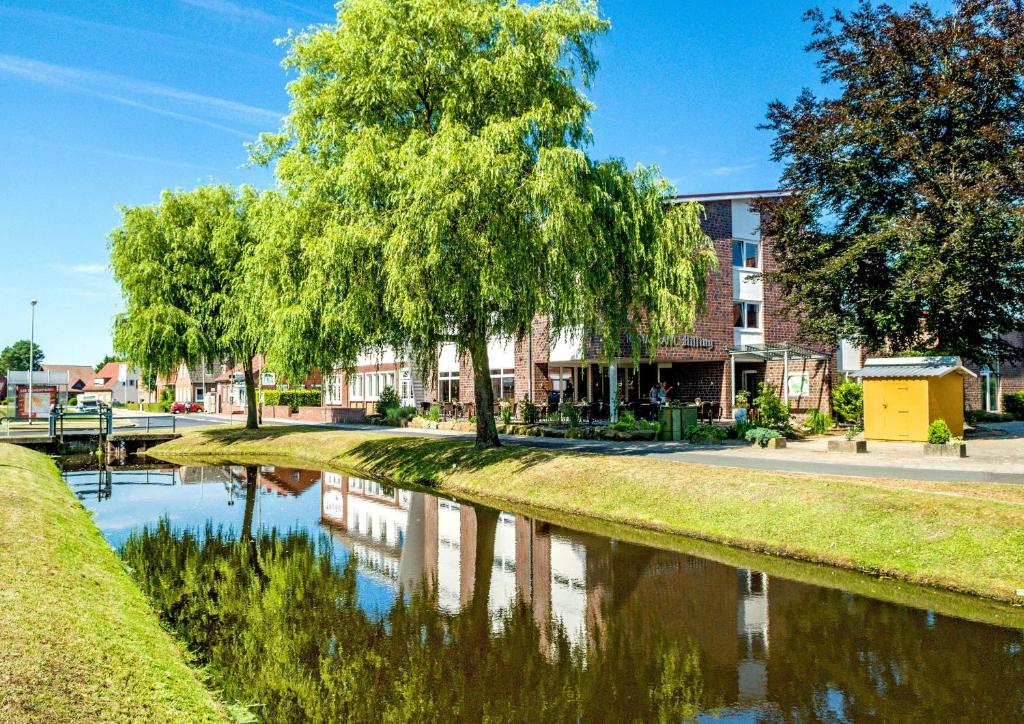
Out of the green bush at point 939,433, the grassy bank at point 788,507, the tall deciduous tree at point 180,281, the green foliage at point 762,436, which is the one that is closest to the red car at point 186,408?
the tall deciduous tree at point 180,281

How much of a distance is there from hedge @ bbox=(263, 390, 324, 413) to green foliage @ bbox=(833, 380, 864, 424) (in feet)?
112

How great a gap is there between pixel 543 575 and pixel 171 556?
20.8ft

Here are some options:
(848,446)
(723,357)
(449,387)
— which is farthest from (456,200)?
(449,387)

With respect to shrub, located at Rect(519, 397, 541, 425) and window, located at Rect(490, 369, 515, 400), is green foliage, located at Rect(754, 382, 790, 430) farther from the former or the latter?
window, located at Rect(490, 369, 515, 400)

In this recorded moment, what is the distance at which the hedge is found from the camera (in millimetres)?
52219

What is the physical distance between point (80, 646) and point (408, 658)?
2.97 m

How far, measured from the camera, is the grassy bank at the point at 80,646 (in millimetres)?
5590

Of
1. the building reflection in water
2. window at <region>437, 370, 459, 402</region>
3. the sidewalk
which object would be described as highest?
window at <region>437, 370, 459, 402</region>

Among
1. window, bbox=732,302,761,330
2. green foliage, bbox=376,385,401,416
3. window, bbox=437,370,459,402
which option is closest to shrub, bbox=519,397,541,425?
window, bbox=437,370,459,402

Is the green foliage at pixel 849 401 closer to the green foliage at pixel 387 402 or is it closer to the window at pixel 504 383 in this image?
the window at pixel 504 383

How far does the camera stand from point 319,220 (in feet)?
64.2

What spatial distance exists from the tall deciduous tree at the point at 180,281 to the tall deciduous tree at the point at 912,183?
20903 millimetres

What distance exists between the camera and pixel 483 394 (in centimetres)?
2167

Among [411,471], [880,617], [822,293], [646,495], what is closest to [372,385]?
[411,471]
